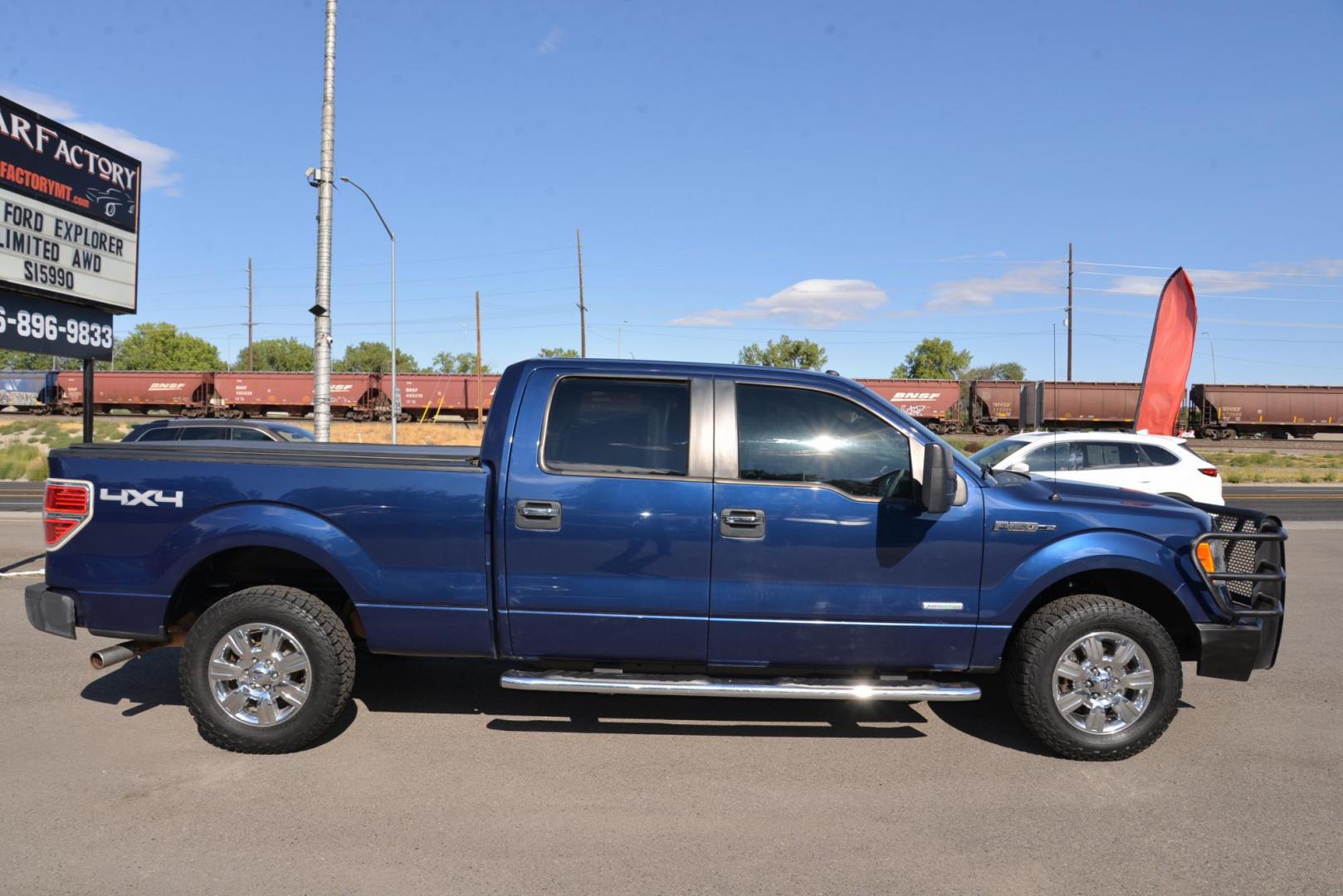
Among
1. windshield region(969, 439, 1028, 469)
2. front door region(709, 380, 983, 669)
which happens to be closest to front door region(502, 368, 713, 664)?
front door region(709, 380, 983, 669)

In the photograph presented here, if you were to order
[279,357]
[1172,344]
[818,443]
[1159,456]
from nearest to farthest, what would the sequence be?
[818,443] < [1159,456] < [1172,344] < [279,357]

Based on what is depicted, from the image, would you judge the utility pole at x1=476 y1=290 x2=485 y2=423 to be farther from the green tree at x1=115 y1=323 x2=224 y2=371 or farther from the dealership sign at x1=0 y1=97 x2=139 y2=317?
the green tree at x1=115 y1=323 x2=224 y2=371

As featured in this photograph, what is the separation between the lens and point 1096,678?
4512mm

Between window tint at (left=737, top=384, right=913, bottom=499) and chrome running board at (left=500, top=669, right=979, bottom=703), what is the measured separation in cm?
95

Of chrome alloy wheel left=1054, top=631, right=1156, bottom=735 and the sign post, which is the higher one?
the sign post

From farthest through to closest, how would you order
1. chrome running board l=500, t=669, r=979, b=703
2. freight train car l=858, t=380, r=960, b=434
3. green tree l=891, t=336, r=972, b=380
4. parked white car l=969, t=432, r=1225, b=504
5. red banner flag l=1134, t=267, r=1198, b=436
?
green tree l=891, t=336, r=972, b=380 → freight train car l=858, t=380, r=960, b=434 → red banner flag l=1134, t=267, r=1198, b=436 → parked white car l=969, t=432, r=1225, b=504 → chrome running board l=500, t=669, r=979, b=703

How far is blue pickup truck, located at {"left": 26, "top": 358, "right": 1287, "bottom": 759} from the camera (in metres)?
4.37

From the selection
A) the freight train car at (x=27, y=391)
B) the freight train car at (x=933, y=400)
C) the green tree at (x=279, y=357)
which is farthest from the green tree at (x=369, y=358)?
the freight train car at (x=933, y=400)

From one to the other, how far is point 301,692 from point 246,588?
68 centimetres

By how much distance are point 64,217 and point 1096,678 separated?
1194 cm

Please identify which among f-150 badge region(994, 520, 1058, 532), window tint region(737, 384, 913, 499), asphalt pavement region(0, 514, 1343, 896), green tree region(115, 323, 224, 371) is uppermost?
green tree region(115, 323, 224, 371)

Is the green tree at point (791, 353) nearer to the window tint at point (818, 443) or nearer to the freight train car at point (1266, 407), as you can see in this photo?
the freight train car at point (1266, 407)

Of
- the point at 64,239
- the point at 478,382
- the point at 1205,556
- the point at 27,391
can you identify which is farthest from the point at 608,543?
Result: the point at 27,391

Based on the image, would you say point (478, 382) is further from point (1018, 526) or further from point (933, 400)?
point (1018, 526)
